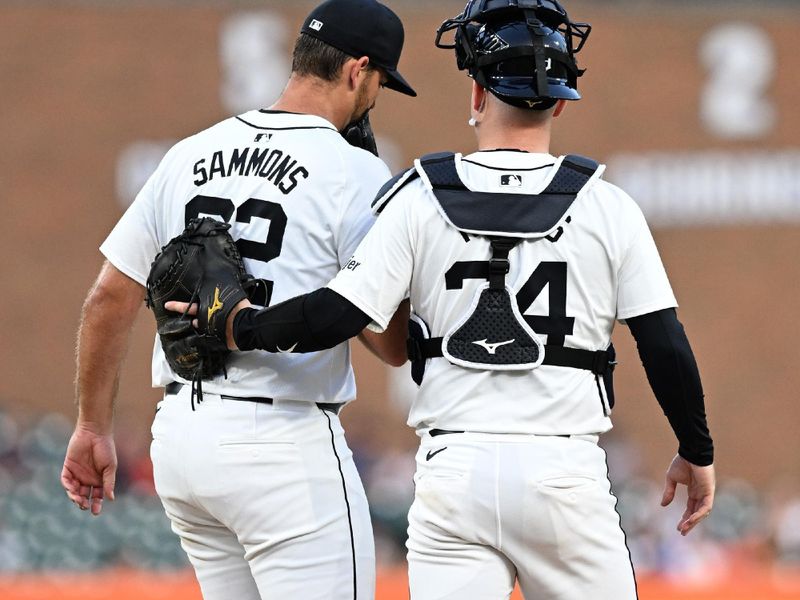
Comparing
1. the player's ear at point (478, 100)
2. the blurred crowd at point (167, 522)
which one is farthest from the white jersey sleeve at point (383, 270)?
the blurred crowd at point (167, 522)

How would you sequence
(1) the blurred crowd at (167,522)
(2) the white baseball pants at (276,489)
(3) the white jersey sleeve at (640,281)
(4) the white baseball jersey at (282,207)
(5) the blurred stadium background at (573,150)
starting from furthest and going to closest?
(5) the blurred stadium background at (573,150) < (1) the blurred crowd at (167,522) < (4) the white baseball jersey at (282,207) < (2) the white baseball pants at (276,489) < (3) the white jersey sleeve at (640,281)

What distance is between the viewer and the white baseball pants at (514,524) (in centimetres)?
325

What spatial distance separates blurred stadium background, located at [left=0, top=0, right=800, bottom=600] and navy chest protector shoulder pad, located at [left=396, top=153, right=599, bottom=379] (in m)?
13.0

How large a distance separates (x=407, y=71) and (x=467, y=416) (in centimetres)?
1506

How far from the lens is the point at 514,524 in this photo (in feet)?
10.7

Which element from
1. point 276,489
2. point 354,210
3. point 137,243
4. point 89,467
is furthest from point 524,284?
point 89,467

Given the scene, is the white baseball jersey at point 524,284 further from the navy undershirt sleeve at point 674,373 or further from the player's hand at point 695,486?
the player's hand at point 695,486

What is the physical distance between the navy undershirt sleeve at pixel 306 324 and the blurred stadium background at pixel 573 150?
12842 millimetres

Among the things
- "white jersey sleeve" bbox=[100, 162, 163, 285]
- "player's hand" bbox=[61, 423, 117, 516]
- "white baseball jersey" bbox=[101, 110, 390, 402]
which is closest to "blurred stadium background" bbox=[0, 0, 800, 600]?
"player's hand" bbox=[61, 423, 117, 516]

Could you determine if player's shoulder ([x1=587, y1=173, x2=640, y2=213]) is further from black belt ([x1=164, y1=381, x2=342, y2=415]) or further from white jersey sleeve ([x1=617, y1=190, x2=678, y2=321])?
black belt ([x1=164, y1=381, x2=342, y2=415])

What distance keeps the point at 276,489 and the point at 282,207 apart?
0.75 metres

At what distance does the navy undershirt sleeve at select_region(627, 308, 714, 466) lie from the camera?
3.37 meters

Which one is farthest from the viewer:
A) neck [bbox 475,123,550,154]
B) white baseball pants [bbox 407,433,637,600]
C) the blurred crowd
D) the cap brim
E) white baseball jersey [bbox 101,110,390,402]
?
the blurred crowd

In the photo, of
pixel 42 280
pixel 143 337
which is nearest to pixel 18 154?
pixel 42 280
